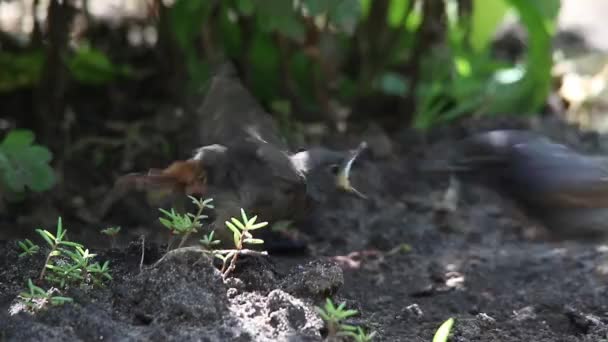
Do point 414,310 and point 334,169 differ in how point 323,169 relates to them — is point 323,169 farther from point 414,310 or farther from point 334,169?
point 414,310

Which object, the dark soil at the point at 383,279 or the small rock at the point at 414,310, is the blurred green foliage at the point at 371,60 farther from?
the small rock at the point at 414,310

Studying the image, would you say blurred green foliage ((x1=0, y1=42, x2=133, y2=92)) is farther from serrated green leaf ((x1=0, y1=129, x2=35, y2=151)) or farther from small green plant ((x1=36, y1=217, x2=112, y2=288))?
small green plant ((x1=36, y1=217, x2=112, y2=288))

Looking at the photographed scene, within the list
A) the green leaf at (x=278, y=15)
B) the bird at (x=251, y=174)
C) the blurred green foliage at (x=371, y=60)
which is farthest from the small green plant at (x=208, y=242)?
the blurred green foliage at (x=371, y=60)

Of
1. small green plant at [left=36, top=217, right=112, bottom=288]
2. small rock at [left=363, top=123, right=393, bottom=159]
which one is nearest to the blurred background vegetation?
small rock at [left=363, top=123, right=393, bottom=159]

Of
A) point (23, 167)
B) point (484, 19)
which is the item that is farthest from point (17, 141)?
point (484, 19)

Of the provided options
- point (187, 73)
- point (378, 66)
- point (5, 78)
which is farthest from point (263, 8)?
point (5, 78)

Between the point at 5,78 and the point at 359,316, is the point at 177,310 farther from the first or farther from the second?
the point at 5,78
